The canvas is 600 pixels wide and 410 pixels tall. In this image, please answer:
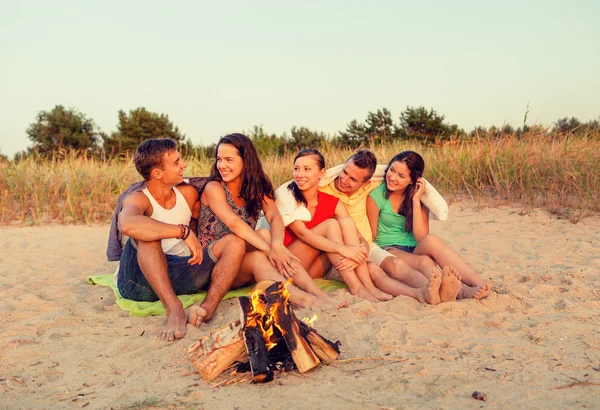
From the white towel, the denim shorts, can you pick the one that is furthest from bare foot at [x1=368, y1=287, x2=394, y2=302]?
the denim shorts

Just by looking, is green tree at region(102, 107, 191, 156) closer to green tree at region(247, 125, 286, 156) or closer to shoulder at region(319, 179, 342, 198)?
green tree at region(247, 125, 286, 156)

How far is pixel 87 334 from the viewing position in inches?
142

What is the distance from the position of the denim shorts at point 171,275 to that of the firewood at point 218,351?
1143mm

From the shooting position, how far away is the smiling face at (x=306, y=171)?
172 inches

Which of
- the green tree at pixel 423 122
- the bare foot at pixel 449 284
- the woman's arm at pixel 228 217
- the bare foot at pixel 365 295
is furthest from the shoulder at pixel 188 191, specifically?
the green tree at pixel 423 122

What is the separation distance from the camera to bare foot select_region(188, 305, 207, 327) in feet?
11.9

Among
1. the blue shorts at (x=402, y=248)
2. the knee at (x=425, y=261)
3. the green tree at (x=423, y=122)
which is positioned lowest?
the knee at (x=425, y=261)

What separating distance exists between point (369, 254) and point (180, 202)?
1.61 meters

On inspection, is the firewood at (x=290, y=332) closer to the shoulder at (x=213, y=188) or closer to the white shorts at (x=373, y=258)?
the shoulder at (x=213, y=188)

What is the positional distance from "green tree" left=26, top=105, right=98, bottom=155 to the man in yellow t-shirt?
20.6m

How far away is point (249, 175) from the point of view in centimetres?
424

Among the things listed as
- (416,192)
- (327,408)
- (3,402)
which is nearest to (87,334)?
(3,402)

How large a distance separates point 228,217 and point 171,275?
1.96 feet

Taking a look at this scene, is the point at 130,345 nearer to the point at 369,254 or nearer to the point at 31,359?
the point at 31,359
